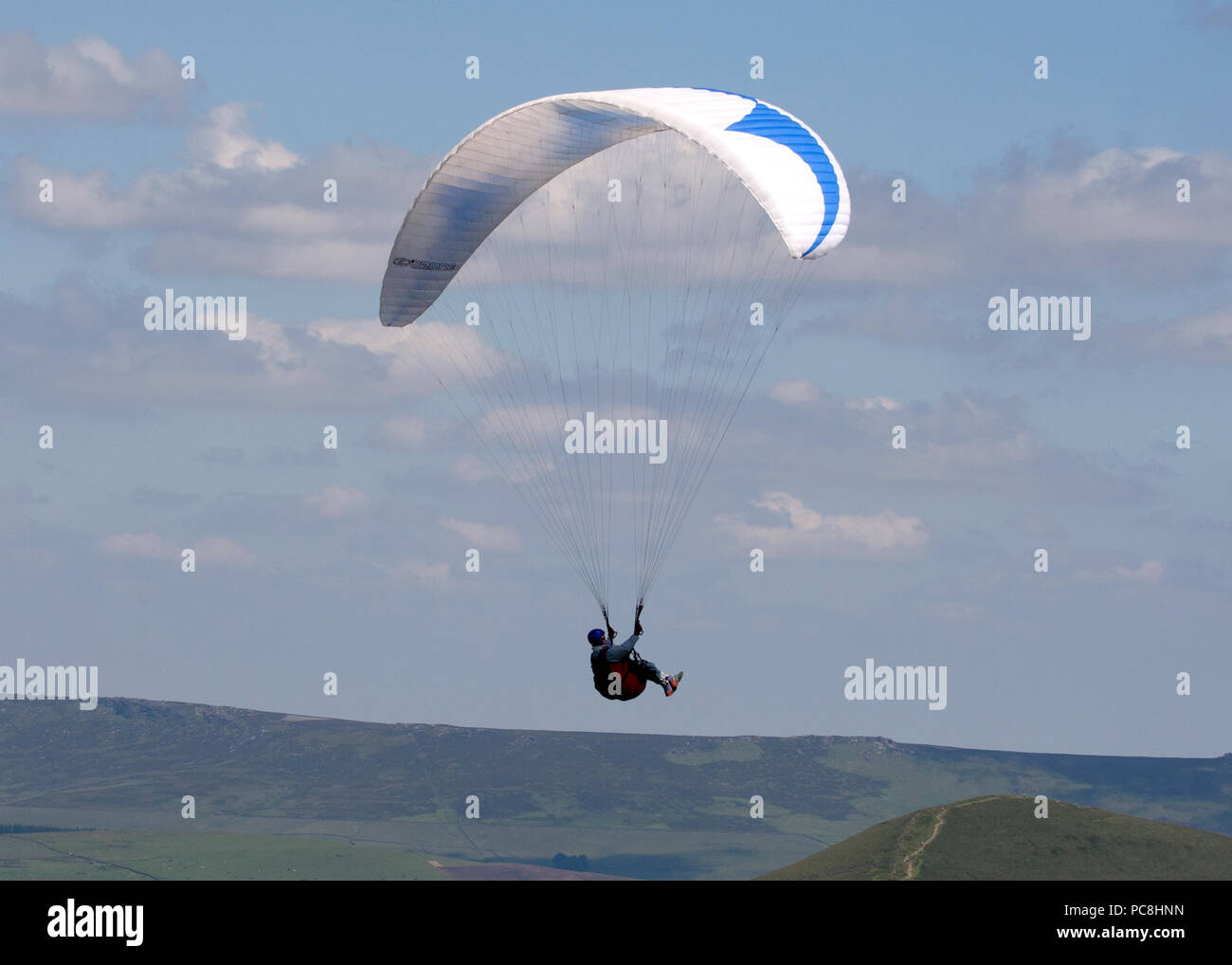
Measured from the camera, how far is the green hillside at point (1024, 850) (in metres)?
169

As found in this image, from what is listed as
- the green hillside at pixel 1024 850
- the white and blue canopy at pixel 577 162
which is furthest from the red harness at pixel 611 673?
the green hillside at pixel 1024 850

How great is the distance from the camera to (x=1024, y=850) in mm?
175625

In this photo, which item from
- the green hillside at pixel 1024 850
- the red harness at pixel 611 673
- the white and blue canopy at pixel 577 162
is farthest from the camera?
the green hillside at pixel 1024 850

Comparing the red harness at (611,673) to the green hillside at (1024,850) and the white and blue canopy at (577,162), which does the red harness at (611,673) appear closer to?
the white and blue canopy at (577,162)

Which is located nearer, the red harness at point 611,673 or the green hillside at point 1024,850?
the red harness at point 611,673

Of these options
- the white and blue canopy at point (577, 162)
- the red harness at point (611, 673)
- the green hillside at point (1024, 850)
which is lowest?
the green hillside at point (1024, 850)

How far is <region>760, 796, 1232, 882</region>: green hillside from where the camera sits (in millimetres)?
169125

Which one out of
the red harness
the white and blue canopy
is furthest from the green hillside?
the red harness

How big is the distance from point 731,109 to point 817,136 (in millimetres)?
2447

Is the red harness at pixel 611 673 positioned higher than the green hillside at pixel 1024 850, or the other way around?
the red harness at pixel 611 673

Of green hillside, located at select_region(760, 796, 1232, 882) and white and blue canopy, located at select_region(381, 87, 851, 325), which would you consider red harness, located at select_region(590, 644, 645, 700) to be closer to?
white and blue canopy, located at select_region(381, 87, 851, 325)

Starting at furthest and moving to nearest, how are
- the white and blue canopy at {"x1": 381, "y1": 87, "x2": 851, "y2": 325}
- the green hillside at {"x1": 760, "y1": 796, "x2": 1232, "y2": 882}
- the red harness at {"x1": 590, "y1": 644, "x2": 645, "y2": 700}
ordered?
1. the green hillside at {"x1": 760, "y1": 796, "x2": 1232, "y2": 882}
2. the red harness at {"x1": 590, "y1": 644, "x2": 645, "y2": 700}
3. the white and blue canopy at {"x1": 381, "y1": 87, "x2": 851, "y2": 325}
